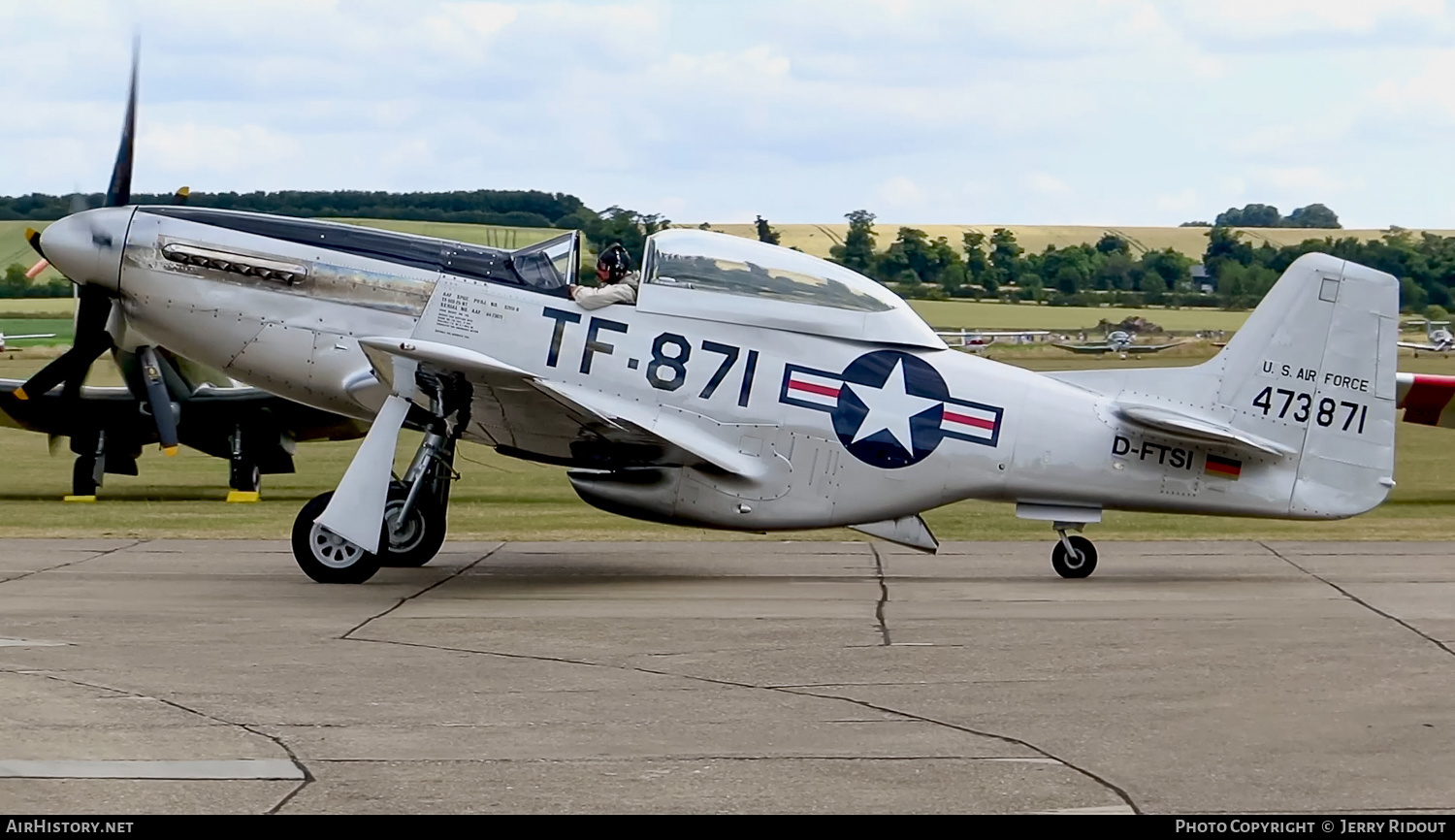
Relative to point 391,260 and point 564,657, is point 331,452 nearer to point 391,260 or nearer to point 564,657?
point 391,260

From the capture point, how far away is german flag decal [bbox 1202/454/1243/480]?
12703 mm

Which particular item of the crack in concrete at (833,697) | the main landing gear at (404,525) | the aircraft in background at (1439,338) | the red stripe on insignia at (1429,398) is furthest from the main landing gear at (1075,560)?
the aircraft in background at (1439,338)

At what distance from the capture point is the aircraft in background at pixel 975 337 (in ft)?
131

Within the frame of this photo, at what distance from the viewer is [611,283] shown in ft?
42.7

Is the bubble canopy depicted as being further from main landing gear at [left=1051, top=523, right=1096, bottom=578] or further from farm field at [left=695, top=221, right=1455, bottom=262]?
farm field at [left=695, top=221, right=1455, bottom=262]

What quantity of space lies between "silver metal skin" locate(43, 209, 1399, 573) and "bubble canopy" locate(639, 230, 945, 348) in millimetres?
17

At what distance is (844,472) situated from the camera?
503 inches

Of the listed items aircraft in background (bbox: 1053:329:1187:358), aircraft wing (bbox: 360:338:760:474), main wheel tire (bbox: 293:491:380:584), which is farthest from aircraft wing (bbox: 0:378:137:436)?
aircraft in background (bbox: 1053:329:1187:358)

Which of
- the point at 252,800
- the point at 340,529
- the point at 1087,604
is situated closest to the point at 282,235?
the point at 340,529

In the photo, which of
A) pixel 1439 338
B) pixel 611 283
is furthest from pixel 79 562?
pixel 1439 338

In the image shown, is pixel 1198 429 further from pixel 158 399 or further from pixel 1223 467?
pixel 158 399

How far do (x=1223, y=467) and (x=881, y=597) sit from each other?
2.86 meters

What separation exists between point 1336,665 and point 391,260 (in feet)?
24.7

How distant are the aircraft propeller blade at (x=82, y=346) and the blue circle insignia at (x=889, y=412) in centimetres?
590
